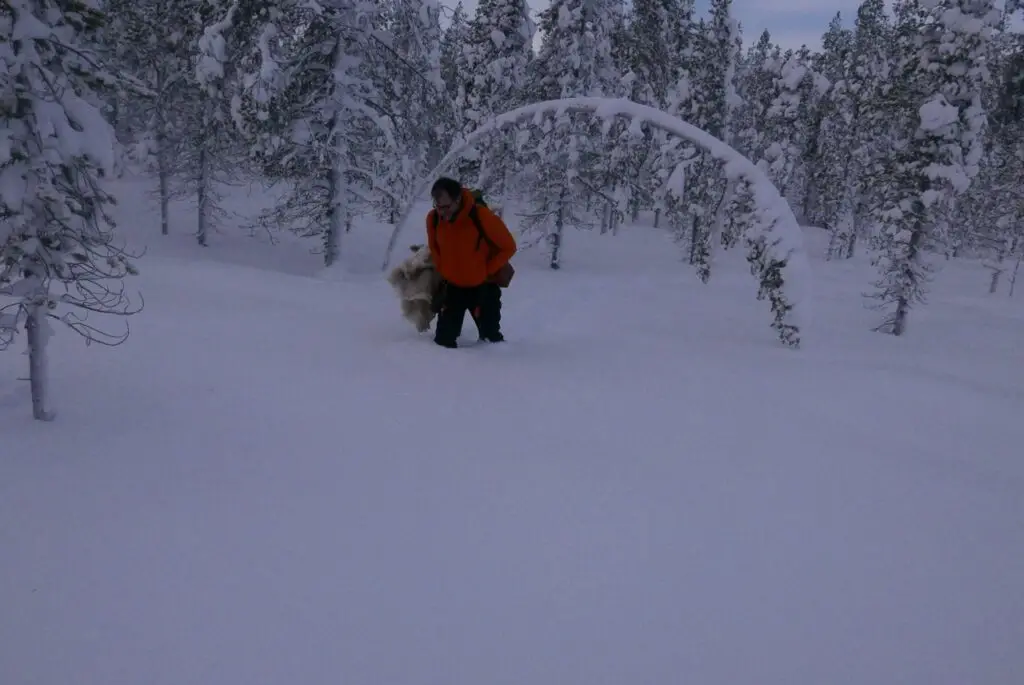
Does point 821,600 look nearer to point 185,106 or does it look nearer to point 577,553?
point 577,553

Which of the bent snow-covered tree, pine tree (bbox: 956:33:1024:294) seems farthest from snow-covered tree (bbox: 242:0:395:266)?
pine tree (bbox: 956:33:1024:294)

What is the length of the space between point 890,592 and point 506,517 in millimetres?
1960

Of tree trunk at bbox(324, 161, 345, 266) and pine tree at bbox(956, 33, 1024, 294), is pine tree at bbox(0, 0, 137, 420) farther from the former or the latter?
pine tree at bbox(956, 33, 1024, 294)

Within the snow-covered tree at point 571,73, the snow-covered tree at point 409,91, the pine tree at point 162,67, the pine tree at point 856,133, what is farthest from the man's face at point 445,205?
the pine tree at point 856,133

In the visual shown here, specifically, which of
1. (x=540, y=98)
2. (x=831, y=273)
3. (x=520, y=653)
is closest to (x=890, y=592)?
(x=520, y=653)

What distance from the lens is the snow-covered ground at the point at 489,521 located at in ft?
8.64

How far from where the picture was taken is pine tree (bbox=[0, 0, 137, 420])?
164 inches

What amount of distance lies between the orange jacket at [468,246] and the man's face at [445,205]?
76mm

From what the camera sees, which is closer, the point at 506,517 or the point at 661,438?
the point at 506,517

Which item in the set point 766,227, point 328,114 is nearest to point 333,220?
point 328,114

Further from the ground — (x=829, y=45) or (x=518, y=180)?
(x=829, y=45)

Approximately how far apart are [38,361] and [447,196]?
12.6 feet

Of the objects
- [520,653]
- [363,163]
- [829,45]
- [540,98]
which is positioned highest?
[829,45]

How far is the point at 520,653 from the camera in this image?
8.64ft
